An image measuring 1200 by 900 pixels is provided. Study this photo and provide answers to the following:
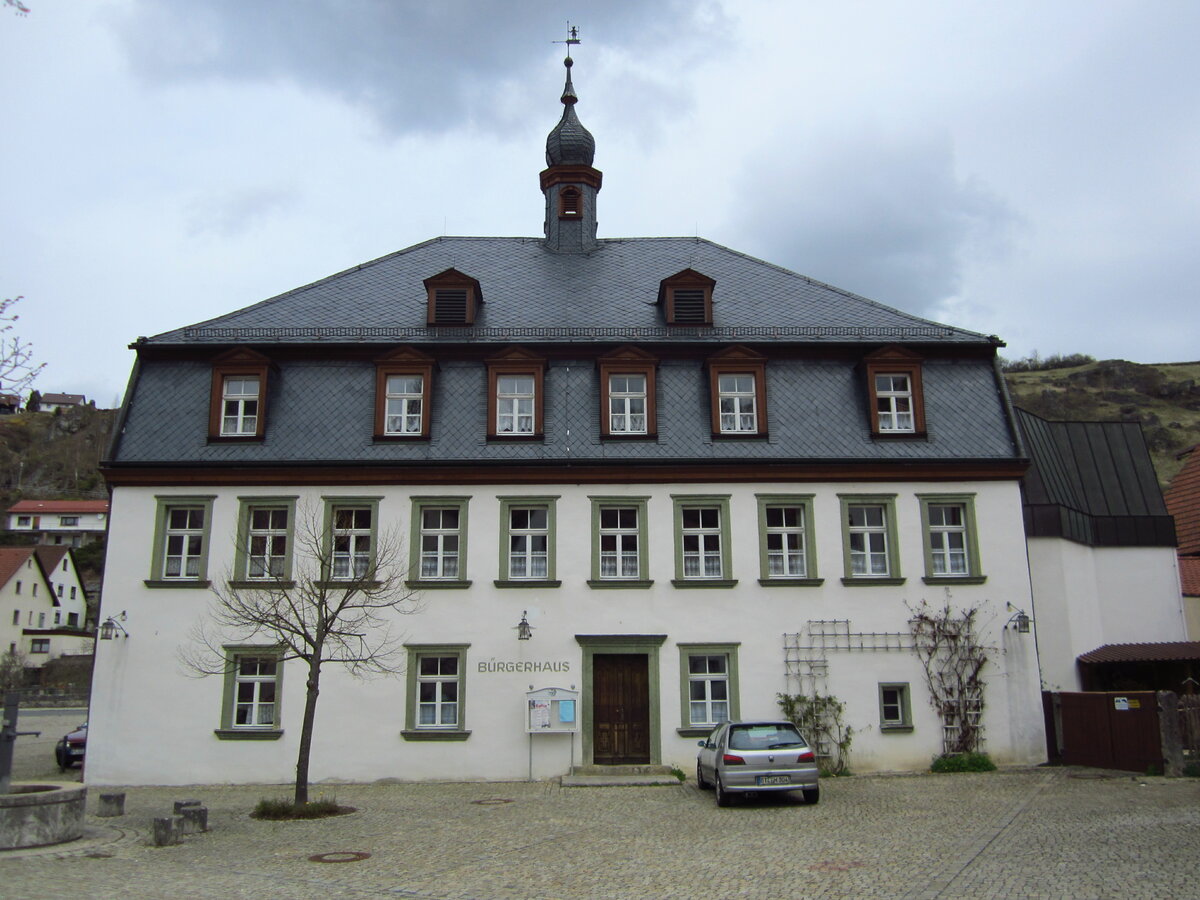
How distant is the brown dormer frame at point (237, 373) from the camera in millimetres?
21859

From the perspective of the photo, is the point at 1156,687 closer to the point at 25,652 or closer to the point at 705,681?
the point at 705,681

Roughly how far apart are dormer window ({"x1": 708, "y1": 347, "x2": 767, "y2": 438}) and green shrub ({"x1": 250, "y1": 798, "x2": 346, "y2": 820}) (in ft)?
35.7

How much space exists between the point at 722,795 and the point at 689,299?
38.5 ft

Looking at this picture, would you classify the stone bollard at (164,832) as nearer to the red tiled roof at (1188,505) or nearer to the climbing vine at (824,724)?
the climbing vine at (824,724)

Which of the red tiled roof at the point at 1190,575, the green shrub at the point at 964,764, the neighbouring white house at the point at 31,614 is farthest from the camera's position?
the neighbouring white house at the point at 31,614

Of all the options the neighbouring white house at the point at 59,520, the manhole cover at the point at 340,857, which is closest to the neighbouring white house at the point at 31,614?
the neighbouring white house at the point at 59,520

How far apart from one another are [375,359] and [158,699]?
8.04 meters

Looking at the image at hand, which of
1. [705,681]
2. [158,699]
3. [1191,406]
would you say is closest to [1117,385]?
[1191,406]

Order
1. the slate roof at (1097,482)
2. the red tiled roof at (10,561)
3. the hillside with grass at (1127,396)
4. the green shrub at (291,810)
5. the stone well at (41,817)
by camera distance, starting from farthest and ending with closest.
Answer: the hillside with grass at (1127,396) → the red tiled roof at (10,561) → the slate roof at (1097,482) → the green shrub at (291,810) → the stone well at (41,817)

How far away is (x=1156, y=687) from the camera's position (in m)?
22.0

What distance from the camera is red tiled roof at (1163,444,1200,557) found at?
99.8 ft

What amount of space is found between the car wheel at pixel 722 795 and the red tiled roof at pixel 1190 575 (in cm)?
1754

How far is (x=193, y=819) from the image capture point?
45.6ft

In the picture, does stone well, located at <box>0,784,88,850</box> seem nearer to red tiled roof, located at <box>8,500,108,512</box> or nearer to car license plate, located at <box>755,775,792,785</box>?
car license plate, located at <box>755,775,792,785</box>
